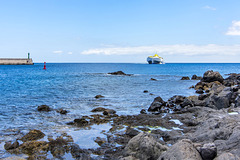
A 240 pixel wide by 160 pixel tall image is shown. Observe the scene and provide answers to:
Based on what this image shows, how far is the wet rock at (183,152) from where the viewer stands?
6.48 m

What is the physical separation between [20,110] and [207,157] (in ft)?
56.6

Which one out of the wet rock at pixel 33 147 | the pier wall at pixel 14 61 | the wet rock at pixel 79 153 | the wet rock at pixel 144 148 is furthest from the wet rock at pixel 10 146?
the pier wall at pixel 14 61

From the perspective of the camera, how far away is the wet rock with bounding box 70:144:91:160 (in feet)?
30.5

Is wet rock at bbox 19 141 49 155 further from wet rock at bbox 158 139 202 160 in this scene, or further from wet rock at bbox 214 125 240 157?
wet rock at bbox 214 125 240 157

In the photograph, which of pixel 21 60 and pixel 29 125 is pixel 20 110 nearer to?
pixel 29 125

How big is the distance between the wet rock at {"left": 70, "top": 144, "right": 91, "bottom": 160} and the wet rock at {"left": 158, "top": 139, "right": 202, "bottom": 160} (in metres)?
3.75

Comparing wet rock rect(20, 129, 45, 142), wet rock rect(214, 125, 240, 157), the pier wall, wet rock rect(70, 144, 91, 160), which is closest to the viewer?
wet rock rect(214, 125, 240, 157)

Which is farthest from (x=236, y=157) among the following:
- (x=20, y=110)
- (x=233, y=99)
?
(x=20, y=110)

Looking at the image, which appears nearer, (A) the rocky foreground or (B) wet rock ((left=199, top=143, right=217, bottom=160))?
(B) wet rock ((left=199, top=143, right=217, bottom=160))

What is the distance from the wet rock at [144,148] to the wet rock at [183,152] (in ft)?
3.38

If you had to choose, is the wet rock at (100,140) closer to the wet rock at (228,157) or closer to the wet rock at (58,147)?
the wet rock at (58,147)

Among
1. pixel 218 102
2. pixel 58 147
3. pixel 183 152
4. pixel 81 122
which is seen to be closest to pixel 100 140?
pixel 58 147

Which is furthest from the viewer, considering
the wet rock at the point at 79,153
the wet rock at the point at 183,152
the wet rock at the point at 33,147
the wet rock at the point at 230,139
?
the wet rock at the point at 33,147

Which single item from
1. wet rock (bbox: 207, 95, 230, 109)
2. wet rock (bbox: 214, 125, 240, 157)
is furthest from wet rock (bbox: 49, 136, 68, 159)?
wet rock (bbox: 207, 95, 230, 109)
